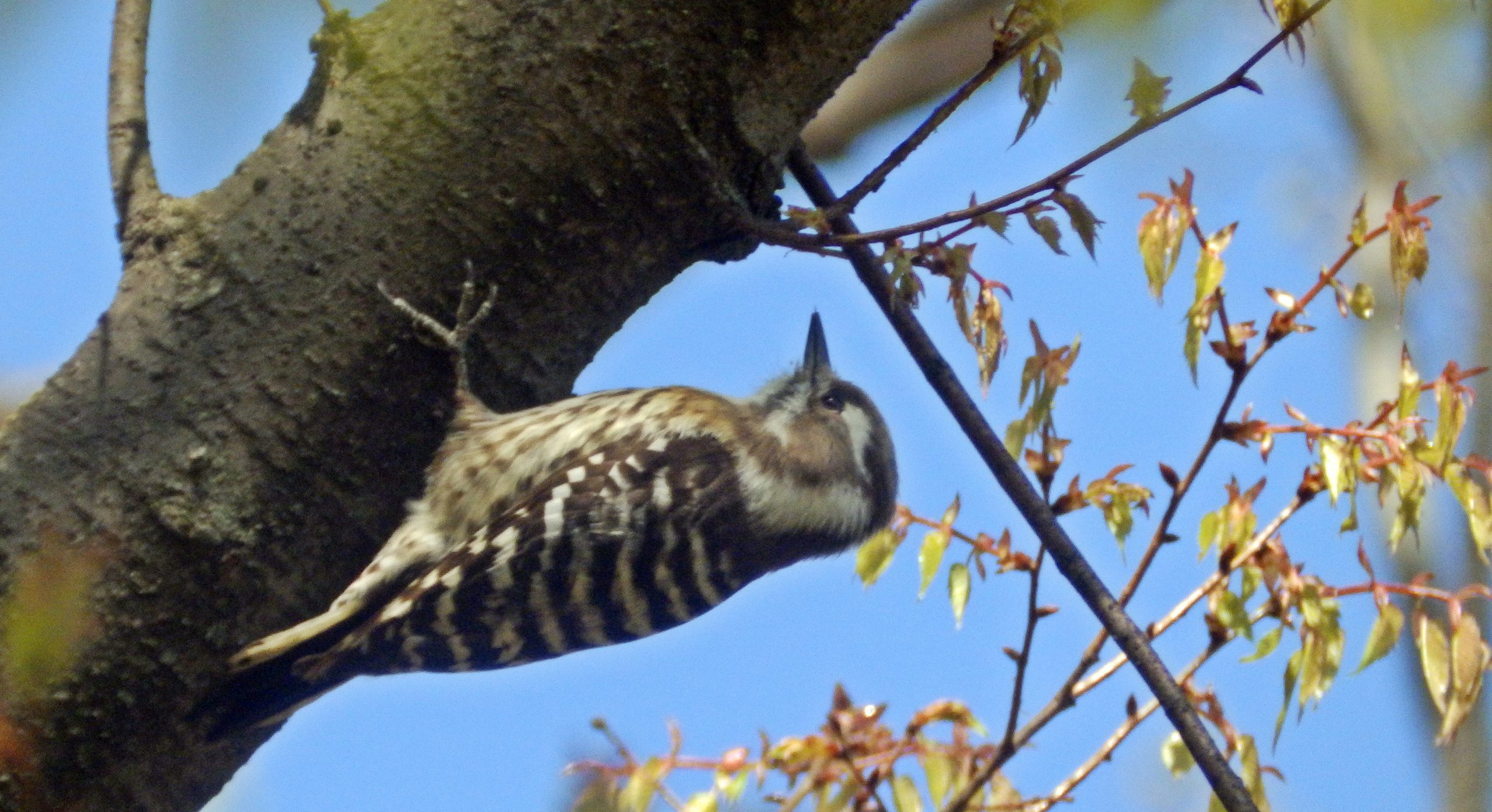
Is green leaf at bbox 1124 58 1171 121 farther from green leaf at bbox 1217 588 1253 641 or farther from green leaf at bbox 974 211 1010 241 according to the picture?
green leaf at bbox 1217 588 1253 641

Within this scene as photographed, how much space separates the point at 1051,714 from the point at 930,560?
1.40 feet

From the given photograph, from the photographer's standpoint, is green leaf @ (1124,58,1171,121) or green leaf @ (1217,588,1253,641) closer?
green leaf @ (1124,58,1171,121)

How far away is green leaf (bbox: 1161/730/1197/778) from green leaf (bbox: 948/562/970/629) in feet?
1.77

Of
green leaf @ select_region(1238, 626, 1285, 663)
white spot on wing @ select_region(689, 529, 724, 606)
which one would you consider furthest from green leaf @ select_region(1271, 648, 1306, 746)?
white spot on wing @ select_region(689, 529, 724, 606)

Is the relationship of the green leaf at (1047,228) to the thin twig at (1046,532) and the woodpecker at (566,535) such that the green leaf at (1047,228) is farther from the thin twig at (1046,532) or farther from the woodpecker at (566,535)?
the woodpecker at (566,535)

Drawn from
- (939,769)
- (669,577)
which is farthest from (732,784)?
(669,577)

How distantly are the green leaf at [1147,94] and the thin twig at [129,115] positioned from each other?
187 cm

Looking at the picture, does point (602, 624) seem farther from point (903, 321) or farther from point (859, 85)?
point (859, 85)

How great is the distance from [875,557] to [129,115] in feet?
6.25

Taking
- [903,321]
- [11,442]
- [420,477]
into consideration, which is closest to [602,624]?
[420,477]

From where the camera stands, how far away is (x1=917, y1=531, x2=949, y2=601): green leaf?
2951mm

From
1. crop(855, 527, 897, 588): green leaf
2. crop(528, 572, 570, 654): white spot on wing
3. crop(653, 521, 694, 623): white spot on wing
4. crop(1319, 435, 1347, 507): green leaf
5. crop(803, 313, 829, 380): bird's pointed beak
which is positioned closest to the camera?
crop(1319, 435, 1347, 507): green leaf

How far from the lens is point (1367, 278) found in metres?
6.26

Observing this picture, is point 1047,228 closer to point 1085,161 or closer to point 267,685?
point 1085,161
